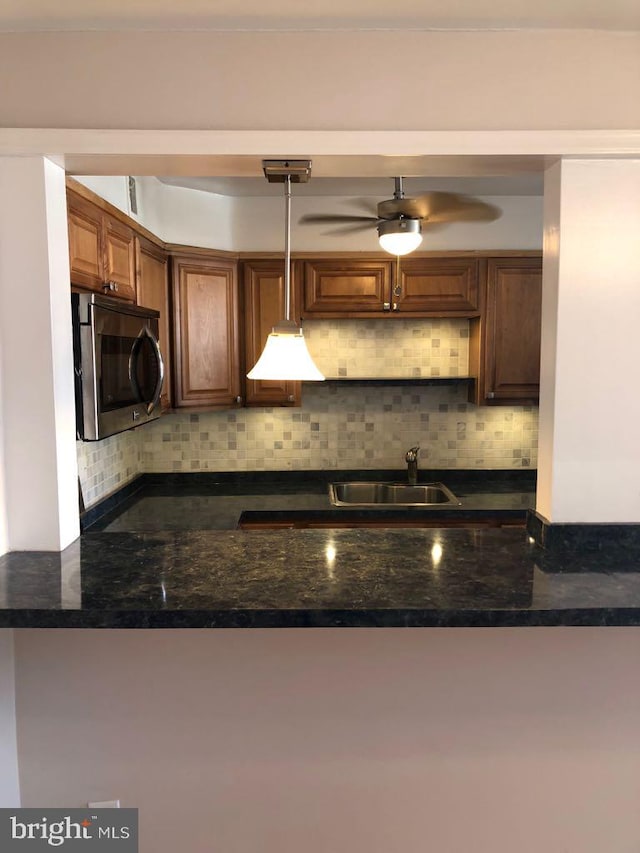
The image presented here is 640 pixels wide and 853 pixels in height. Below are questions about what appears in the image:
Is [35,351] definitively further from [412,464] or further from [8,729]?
[412,464]

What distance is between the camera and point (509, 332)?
325cm

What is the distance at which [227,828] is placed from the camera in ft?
5.16

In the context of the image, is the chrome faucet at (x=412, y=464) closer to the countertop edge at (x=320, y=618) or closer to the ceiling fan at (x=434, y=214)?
the ceiling fan at (x=434, y=214)

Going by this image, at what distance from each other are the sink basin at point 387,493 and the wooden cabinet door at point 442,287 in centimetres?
100

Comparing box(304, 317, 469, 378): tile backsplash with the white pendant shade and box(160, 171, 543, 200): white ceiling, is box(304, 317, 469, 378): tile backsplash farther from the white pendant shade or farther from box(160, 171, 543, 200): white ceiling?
the white pendant shade

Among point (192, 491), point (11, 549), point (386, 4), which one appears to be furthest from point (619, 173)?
point (192, 491)

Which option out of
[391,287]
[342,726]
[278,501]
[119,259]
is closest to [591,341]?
[342,726]

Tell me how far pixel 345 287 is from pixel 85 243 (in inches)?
61.8

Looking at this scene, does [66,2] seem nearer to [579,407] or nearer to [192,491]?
[579,407]

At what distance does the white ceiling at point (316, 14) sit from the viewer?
1308 mm

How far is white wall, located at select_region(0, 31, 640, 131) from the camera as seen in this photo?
55.2 inches

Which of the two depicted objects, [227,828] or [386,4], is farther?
[227,828]

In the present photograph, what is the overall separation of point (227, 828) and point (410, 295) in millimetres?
2558

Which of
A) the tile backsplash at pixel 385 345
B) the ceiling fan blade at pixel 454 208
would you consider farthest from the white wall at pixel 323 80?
the tile backsplash at pixel 385 345
